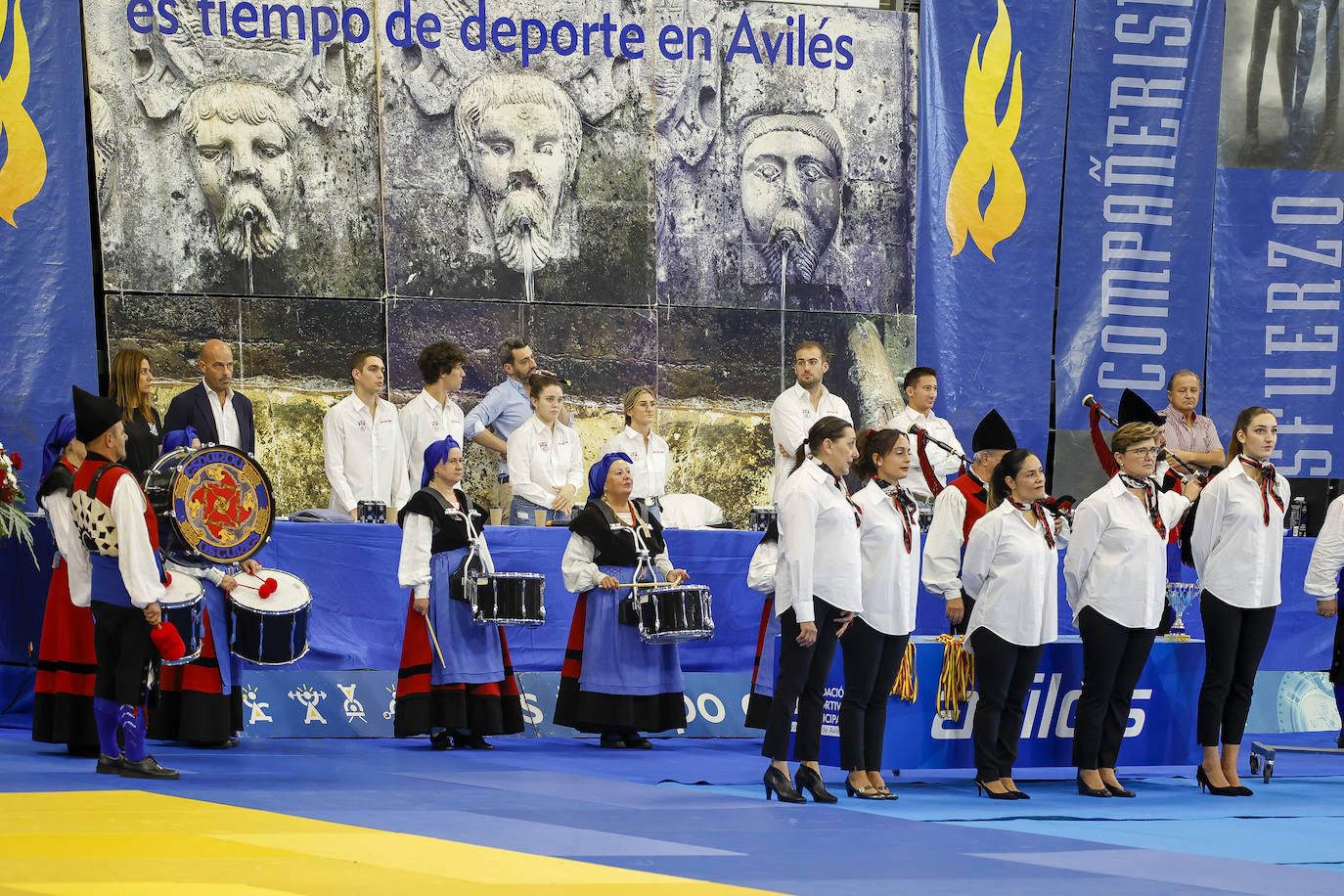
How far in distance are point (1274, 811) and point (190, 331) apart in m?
8.30

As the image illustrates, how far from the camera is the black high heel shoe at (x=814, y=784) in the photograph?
866cm

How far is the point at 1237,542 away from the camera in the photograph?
9.63 m

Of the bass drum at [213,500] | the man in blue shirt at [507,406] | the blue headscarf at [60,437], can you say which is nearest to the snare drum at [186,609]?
the bass drum at [213,500]

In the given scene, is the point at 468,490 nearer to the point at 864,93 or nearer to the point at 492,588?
the point at 492,588

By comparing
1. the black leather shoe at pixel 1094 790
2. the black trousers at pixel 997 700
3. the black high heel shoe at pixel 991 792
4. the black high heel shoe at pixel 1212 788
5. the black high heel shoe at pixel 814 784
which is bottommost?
the black high heel shoe at pixel 1212 788

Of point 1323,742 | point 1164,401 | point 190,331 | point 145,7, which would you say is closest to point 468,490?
point 190,331

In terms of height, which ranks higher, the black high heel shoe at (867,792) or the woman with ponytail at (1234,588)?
the woman with ponytail at (1234,588)

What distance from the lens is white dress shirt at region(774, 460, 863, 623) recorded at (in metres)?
8.49

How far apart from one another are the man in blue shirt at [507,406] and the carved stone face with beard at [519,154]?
0.94 meters

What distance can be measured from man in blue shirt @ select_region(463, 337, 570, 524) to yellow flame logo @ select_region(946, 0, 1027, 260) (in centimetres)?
362

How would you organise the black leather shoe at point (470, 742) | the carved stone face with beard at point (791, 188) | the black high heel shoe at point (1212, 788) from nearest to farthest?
the black high heel shoe at point (1212, 788), the black leather shoe at point (470, 742), the carved stone face with beard at point (791, 188)

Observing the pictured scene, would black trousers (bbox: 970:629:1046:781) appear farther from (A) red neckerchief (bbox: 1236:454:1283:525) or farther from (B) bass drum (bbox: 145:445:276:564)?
(B) bass drum (bbox: 145:445:276:564)

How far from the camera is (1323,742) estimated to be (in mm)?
12477

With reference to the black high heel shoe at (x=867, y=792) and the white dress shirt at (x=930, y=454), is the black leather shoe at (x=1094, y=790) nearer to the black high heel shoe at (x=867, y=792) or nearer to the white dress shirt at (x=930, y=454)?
the black high heel shoe at (x=867, y=792)
